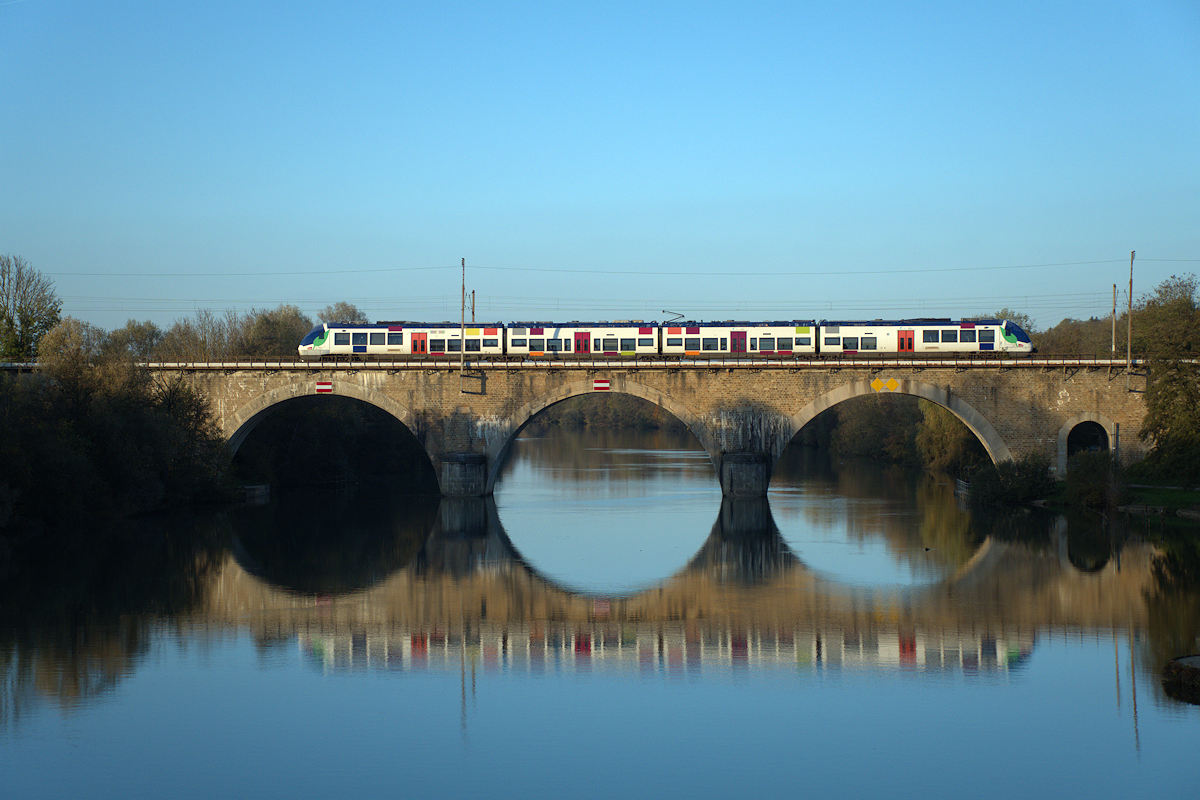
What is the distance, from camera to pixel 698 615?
2303cm

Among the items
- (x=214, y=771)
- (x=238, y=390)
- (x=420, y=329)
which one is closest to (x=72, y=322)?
(x=238, y=390)

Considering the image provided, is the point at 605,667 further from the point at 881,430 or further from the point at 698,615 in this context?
the point at 881,430

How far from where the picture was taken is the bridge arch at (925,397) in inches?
1720

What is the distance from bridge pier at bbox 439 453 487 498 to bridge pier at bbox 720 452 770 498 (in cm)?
1010

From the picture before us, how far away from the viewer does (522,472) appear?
6359 centimetres

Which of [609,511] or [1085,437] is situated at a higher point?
[1085,437]

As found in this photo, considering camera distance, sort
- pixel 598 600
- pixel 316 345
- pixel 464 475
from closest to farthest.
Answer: pixel 598 600 < pixel 464 475 < pixel 316 345

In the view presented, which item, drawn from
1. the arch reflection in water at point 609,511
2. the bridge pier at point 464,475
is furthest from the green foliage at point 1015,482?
the bridge pier at point 464,475

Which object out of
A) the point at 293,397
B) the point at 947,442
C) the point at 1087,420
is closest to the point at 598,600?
the point at 293,397

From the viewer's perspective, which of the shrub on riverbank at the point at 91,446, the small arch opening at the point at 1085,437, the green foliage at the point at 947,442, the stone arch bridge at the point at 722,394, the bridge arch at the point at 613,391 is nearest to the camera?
the shrub on riverbank at the point at 91,446

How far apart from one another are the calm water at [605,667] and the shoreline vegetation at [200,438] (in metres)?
3.59

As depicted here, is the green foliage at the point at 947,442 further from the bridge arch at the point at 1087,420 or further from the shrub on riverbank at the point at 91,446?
the shrub on riverbank at the point at 91,446

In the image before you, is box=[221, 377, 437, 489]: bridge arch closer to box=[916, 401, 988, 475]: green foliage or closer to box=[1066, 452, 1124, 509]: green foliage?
box=[1066, 452, 1124, 509]: green foliage

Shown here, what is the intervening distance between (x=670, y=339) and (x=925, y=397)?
1097 cm
